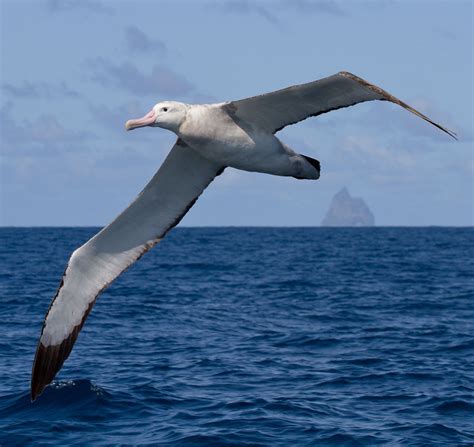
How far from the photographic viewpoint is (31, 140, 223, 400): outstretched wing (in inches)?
449

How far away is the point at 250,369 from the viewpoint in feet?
59.7

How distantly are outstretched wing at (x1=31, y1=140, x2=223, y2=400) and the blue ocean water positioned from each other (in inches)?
96.1

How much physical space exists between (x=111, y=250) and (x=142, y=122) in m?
2.67

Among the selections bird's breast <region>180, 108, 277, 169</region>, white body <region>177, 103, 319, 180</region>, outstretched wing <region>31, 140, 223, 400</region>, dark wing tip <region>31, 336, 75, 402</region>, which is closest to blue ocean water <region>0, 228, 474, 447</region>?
dark wing tip <region>31, 336, 75, 402</region>

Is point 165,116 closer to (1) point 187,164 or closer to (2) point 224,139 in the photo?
(2) point 224,139

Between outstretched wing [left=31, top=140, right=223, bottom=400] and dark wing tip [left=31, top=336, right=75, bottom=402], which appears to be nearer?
outstretched wing [left=31, top=140, right=223, bottom=400]

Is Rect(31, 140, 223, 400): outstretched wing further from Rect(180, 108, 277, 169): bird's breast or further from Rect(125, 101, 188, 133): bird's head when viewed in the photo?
Answer: Rect(125, 101, 188, 133): bird's head

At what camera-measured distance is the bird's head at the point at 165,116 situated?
9.63 meters

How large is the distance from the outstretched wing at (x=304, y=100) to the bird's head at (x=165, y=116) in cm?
57

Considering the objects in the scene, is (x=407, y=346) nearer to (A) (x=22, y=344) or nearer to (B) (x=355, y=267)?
(A) (x=22, y=344)

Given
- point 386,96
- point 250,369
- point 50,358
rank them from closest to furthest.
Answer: point 386,96
point 50,358
point 250,369

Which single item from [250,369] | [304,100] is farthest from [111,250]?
[250,369]

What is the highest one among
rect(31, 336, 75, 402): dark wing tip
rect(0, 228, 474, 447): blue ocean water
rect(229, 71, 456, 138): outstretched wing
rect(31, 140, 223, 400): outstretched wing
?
rect(229, 71, 456, 138): outstretched wing

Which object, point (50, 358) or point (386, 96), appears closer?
point (386, 96)
